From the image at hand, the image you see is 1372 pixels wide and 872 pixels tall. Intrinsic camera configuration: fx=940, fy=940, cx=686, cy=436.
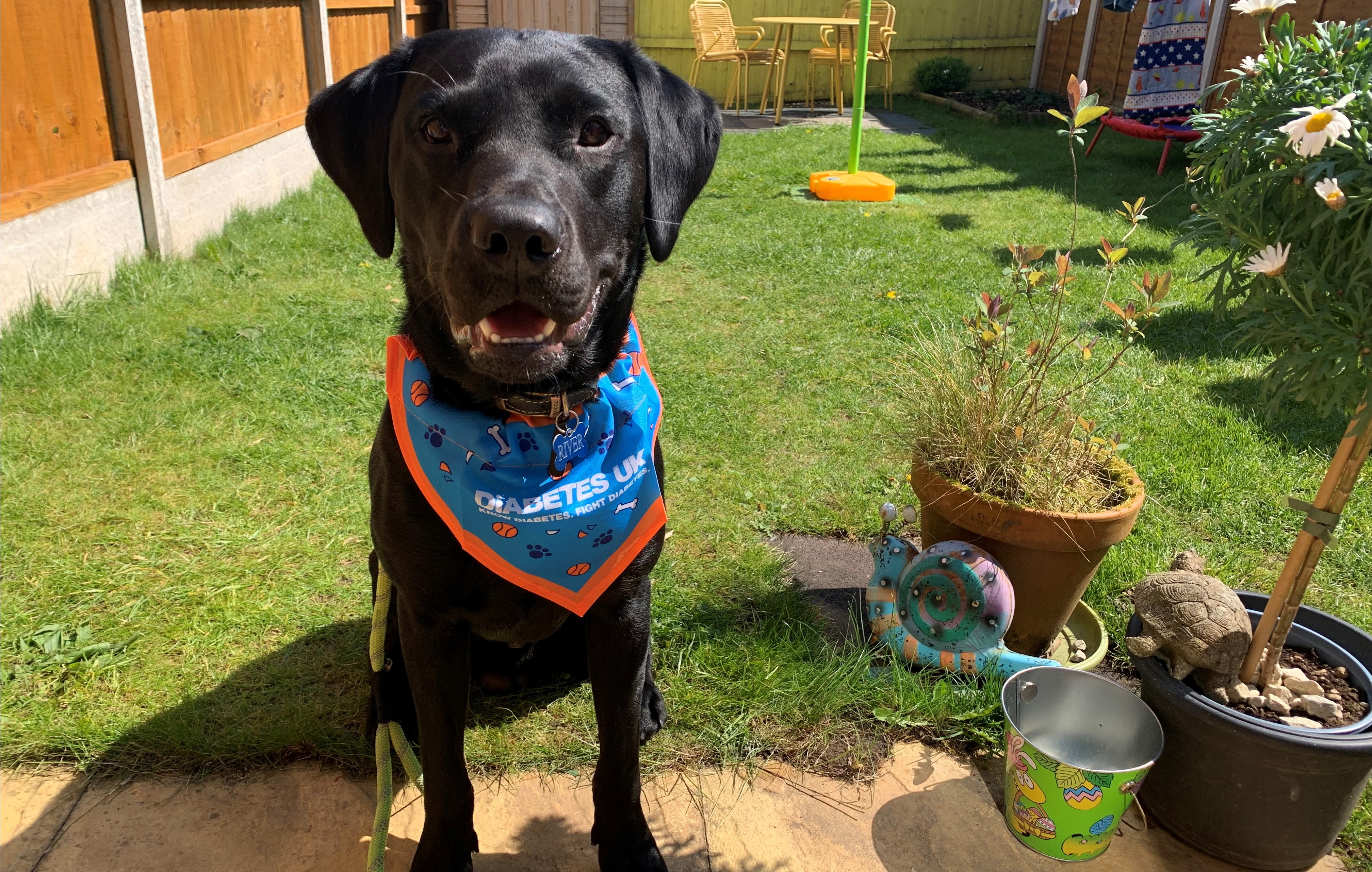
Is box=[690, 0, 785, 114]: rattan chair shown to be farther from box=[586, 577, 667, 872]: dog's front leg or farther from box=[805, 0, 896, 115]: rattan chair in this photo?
box=[586, 577, 667, 872]: dog's front leg

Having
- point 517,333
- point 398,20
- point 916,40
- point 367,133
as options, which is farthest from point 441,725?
point 916,40

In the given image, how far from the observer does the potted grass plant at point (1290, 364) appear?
1.71m

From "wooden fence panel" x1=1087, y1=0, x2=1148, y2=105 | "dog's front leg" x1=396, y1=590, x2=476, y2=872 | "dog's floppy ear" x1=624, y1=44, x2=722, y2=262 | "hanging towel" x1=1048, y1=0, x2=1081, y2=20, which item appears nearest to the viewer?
"dog's front leg" x1=396, y1=590, x2=476, y2=872

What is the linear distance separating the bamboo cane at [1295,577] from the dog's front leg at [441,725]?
1717mm

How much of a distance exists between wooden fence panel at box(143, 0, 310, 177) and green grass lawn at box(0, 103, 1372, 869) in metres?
0.63

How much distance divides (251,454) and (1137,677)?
3123 millimetres

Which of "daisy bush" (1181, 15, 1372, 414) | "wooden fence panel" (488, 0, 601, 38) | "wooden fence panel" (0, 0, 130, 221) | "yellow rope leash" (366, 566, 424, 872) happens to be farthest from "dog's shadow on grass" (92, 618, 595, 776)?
"wooden fence panel" (488, 0, 601, 38)

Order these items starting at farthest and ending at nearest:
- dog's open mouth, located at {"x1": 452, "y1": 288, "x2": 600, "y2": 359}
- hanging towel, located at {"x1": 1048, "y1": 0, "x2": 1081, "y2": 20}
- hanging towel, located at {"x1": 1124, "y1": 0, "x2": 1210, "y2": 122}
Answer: hanging towel, located at {"x1": 1048, "y1": 0, "x2": 1081, "y2": 20}, hanging towel, located at {"x1": 1124, "y1": 0, "x2": 1210, "y2": 122}, dog's open mouth, located at {"x1": 452, "y1": 288, "x2": 600, "y2": 359}

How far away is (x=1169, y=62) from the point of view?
898 centimetres

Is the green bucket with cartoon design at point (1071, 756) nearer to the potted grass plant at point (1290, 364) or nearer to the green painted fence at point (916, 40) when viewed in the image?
the potted grass plant at point (1290, 364)

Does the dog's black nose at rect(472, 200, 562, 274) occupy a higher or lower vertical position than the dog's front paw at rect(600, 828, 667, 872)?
higher

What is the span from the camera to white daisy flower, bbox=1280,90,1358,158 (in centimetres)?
157

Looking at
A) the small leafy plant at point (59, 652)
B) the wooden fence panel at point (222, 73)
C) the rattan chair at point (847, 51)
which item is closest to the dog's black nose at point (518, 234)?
the small leafy plant at point (59, 652)

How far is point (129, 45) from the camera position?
16.1 ft
